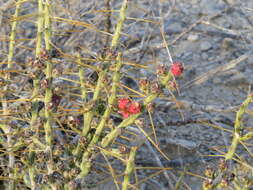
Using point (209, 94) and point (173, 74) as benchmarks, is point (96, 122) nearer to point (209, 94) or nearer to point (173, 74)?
point (173, 74)

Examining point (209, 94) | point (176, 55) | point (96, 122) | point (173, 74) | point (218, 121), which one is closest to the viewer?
point (173, 74)

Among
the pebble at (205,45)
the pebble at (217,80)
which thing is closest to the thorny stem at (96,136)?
the pebble at (217,80)

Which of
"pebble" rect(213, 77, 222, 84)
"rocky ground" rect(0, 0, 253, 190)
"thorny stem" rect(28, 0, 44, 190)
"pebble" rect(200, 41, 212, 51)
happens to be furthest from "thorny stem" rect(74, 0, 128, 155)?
"pebble" rect(200, 41, 212, 51)

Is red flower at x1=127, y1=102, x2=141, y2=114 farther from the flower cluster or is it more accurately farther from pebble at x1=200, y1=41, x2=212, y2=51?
pebble at x1=200, y1=41, x2=212, y2=51

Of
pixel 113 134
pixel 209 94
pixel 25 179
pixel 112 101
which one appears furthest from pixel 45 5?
pixel 209 94

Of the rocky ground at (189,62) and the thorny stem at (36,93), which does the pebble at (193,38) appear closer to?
the rocky ground at (189,62)

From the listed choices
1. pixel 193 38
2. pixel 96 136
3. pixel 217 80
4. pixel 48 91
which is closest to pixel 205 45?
pixel 193 38
